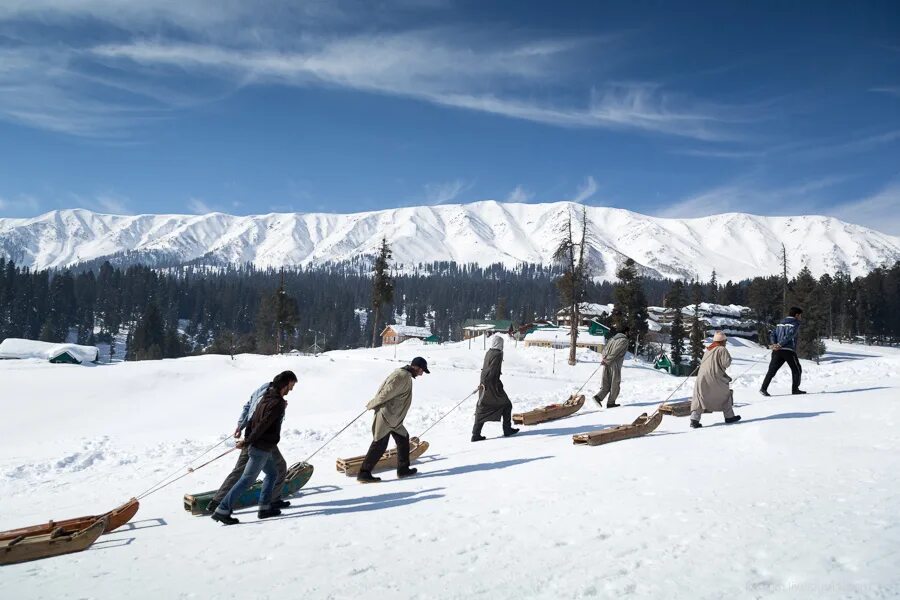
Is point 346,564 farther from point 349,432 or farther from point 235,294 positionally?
→ point 235,294

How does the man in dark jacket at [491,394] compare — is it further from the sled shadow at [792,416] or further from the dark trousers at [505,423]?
the sled shadow at [792,416]

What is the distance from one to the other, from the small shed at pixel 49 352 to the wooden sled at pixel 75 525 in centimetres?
6470

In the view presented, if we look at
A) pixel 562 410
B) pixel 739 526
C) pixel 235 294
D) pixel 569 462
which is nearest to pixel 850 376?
pixel 562 410

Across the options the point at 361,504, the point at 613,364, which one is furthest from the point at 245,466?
the point at 613,364

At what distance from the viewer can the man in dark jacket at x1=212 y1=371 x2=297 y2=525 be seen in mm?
7070

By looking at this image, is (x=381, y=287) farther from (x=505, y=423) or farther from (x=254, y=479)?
(x=254, y=479)

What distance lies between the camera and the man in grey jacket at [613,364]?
14.9m

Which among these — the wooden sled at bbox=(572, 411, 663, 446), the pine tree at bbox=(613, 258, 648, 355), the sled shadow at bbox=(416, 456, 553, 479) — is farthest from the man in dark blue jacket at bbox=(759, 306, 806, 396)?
the pine tree at bbox=(613, 258, 648, 355)

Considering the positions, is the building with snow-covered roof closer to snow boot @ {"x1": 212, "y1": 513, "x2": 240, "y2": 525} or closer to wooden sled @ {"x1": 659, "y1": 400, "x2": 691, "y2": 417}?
wooden sled @ {"x1": 659, "y1": 400, "x2": 691, "y2": 417}

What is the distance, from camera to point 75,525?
6.50 metres

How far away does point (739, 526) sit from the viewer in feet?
17.6

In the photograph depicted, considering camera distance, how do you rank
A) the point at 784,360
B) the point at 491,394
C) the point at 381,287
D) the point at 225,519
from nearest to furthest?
the point at 225,519, the point at 491,394, the point at 784,360, the point at 381,287

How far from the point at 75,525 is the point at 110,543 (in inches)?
18.3

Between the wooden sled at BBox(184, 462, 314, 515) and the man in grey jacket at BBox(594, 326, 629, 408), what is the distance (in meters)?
8.52
